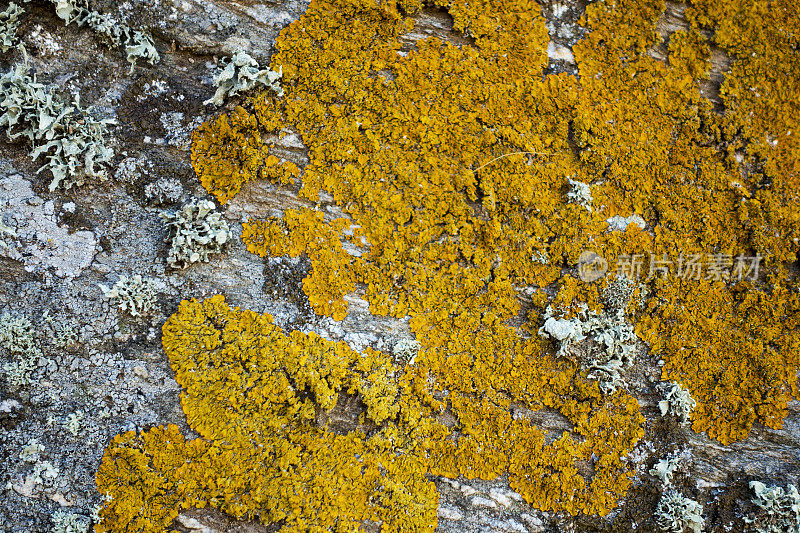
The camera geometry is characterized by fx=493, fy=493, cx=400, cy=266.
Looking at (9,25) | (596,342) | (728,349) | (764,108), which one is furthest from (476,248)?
(9,25)

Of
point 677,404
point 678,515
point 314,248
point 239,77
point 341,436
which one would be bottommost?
point 678,515

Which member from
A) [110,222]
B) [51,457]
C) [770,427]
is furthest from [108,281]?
[770,427]

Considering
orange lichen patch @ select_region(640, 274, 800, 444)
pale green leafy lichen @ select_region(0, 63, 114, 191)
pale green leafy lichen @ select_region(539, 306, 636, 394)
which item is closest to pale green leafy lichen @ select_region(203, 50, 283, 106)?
pale green leafy lichen @ select_region(0, 63, 114, 191)

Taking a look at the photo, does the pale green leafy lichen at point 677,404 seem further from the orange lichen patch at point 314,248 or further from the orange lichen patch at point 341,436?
the orange lichen patch at point 314,248

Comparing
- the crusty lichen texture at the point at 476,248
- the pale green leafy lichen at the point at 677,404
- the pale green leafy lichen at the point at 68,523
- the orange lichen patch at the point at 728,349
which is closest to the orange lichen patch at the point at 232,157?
the crusty lichen texture at the point at 476,248

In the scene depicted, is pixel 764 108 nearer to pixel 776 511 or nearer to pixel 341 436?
pixel 776 511

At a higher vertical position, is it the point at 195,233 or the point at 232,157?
the point at 232,157

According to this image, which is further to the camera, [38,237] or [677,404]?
[677,404]
